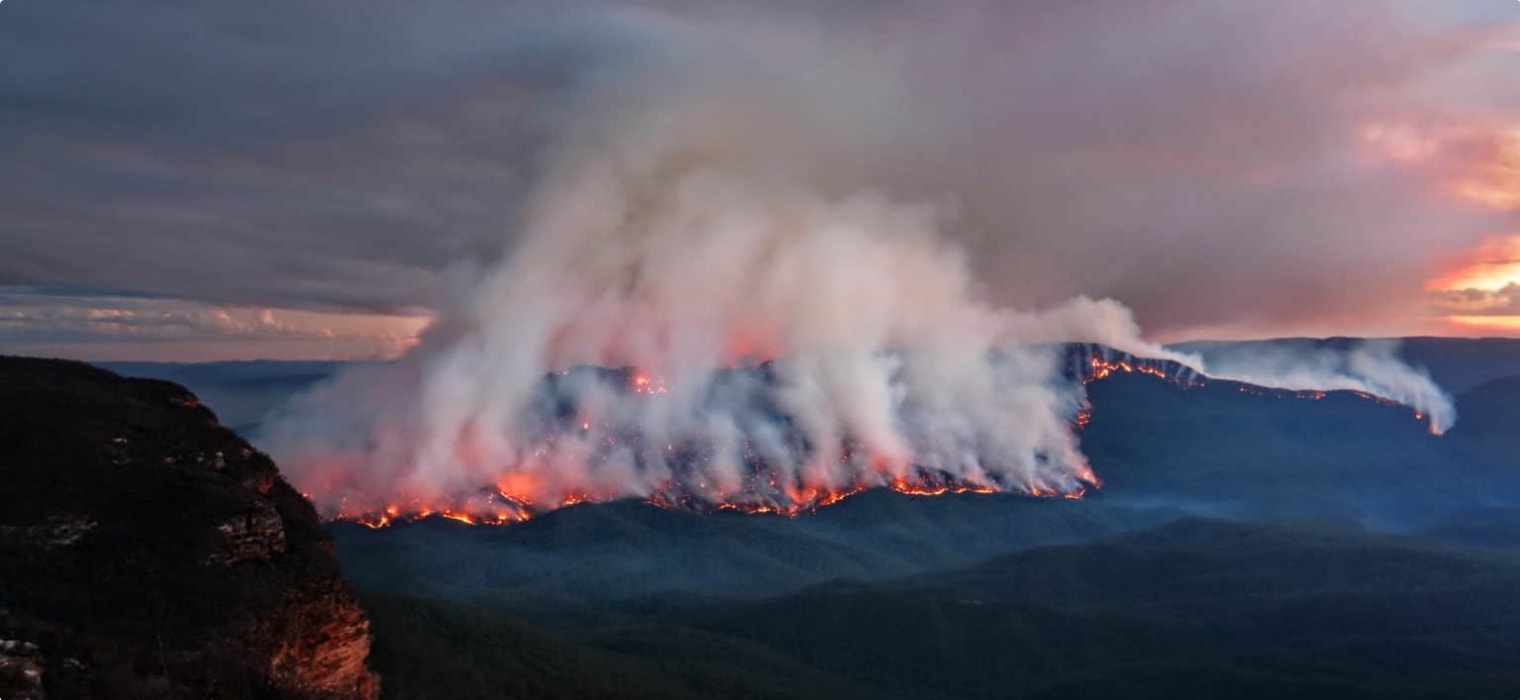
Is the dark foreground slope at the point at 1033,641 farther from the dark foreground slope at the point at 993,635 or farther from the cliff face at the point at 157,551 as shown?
the cliff face at the point at 157,551

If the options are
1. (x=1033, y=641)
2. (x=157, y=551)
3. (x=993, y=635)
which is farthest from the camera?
(x=993, y=635)

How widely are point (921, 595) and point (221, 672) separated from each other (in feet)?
478

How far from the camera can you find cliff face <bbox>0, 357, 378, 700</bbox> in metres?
42.3

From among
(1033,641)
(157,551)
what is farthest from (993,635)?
(157,551)

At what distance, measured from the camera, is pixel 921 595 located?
167 m

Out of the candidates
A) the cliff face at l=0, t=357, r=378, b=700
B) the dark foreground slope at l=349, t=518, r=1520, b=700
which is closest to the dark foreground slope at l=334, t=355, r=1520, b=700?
the dark foreground slope at l=349, t=518, r=1520, b=700

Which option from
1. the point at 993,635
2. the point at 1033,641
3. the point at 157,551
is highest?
the point at 157,551

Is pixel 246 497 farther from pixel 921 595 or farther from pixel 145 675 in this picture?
pixel 921 595

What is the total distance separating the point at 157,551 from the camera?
4853 cm

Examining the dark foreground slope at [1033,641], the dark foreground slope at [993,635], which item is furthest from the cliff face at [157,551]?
the dark foreground slope at [1033,641]

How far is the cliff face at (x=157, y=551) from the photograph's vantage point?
4231cm

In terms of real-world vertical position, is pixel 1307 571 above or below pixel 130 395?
below

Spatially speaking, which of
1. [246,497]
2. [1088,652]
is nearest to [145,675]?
[246,497]

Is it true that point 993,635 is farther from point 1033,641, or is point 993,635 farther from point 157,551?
point 157,551
